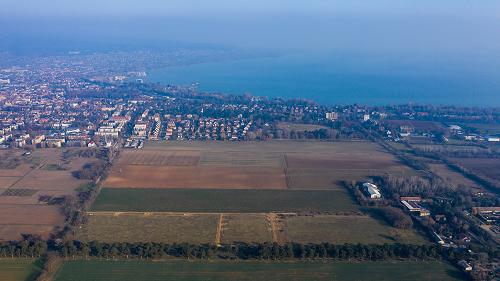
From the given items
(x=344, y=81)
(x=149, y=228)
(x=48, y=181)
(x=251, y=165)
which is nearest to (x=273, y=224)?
(x=149, y=228)

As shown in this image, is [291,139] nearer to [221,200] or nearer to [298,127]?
[298,127]

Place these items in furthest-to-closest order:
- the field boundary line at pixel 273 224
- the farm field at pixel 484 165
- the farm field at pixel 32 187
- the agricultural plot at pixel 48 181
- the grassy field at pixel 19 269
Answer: the farm field at pixel 484 165 < the agricultural plot at pixel 48 181 < the farm field at pixel 32 187 < the field boundary line at pixel 273 224 < the grassy field at pixel 19 269

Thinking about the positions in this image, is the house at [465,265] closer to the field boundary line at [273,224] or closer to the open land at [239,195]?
the open land at [239,195]

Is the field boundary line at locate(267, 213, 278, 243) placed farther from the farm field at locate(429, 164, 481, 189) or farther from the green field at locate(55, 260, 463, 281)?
the farm field at locate(429, 164, 481, 189)

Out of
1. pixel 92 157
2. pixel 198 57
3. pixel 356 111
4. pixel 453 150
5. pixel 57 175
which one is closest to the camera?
pixel 57 175

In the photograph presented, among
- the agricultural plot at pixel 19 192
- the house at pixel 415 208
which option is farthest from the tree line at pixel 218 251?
the agricultural plot at pixel 19 192

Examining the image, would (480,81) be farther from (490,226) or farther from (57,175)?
(57,175)

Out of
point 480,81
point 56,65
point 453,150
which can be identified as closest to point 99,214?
point 453,150
